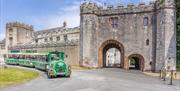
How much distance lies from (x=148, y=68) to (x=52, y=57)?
15053mm

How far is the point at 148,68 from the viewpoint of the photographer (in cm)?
3634

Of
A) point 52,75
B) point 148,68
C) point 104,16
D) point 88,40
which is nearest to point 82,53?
point 88,40

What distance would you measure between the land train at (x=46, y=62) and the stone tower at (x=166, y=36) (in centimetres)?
1373

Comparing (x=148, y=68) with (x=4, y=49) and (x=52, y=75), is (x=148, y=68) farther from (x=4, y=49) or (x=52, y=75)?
(x=4, y=49)

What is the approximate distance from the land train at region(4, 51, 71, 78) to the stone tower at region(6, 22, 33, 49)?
18.6m

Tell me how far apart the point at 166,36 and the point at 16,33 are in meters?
41.6

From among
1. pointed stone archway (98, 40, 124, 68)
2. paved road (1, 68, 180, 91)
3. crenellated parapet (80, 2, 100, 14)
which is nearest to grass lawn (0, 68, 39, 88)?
paved road (1, 68, 180, 91)

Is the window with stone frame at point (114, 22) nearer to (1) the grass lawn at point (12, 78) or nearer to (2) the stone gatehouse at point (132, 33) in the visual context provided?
(2) the stone gatehouse at point (132, 33)

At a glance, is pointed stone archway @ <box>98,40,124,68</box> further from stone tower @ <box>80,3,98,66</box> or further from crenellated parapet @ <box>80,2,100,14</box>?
crenellated parapet @ <box>80,2,100,14</box>

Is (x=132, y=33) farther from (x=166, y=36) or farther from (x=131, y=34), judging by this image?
(x=166, y=36)

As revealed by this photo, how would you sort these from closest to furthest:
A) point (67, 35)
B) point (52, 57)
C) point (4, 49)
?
point (52, 57), point (67, 35), point (4, 49)

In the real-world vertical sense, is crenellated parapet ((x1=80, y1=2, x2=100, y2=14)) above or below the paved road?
above

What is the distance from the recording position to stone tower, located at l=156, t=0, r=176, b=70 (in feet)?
112

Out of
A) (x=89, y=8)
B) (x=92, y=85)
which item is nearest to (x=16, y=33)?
(x=89, y=8)
